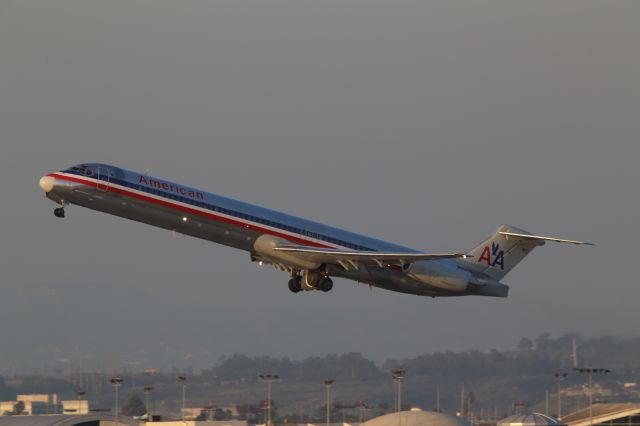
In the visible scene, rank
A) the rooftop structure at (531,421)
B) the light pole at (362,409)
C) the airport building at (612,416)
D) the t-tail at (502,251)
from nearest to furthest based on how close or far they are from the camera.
→ the t-tail at (502,251) < the rooftop structure at (531,421) < the airport building at (612,416) < the light pole at (362,409)

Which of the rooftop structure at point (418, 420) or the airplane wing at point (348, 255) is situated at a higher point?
the airplane wing at point (348, 255)

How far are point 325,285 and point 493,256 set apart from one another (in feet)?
49.2

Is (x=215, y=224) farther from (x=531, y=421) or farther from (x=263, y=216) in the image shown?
(x=531, y=421)

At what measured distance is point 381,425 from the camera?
313 feet

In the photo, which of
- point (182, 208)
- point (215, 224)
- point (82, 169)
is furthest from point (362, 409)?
point (82, 169)

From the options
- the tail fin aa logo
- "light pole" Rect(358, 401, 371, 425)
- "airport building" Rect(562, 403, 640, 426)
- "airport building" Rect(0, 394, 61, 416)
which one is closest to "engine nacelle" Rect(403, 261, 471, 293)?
the tail fin aa logo

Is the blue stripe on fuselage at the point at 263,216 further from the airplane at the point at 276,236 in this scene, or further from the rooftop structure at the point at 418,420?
the rooftop structure at the point at 418,420

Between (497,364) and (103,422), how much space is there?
44073 mm

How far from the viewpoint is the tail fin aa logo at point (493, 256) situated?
273ft

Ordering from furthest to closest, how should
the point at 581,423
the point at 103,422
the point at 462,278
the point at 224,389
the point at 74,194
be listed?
the point at 224,389 < the point at 581,423 < the point at 103,422 < the point at 462,278 < the point at 74,194

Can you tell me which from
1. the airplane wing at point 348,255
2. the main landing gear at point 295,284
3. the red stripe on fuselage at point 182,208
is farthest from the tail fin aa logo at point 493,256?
the red stripe on fuselage at point 182,208

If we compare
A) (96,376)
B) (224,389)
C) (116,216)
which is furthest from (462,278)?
(96,376)

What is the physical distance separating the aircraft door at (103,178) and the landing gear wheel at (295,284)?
1523 cm

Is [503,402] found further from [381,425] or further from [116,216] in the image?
Answer: [116,216]
